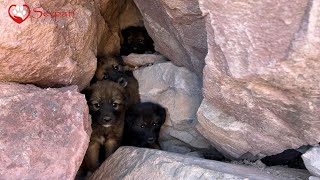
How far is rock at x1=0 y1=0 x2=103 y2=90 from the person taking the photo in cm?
277

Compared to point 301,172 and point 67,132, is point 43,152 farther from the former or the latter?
point 301,172

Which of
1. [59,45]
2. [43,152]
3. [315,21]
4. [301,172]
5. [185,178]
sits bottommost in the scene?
[301,172]

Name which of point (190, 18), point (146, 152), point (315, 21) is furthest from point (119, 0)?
point (315, 21)

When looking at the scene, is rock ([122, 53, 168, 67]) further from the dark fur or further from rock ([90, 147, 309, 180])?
rock ([90, 147, 309, 180])

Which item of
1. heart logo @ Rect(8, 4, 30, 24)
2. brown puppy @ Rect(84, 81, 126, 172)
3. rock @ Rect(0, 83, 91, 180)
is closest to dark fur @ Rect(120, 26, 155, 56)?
brown puppy @ Rect(84, 81, 126, 172)

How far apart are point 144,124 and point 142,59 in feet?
2.31

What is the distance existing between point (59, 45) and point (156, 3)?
868 millimetres

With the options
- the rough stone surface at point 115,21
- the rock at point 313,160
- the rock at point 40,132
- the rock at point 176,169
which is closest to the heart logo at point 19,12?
the rock at point 40,132

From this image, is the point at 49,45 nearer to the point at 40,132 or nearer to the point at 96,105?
the point at 40,132

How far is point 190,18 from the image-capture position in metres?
3.28

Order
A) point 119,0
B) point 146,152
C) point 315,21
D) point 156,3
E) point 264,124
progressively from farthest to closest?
point 119,0 < point 156,3 < point 146,152 < point 264,124 < point 315,21

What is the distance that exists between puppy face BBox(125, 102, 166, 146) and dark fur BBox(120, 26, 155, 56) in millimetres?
808

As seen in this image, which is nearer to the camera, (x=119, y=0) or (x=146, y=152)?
(x=146, y=152)

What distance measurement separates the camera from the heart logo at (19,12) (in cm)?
271
